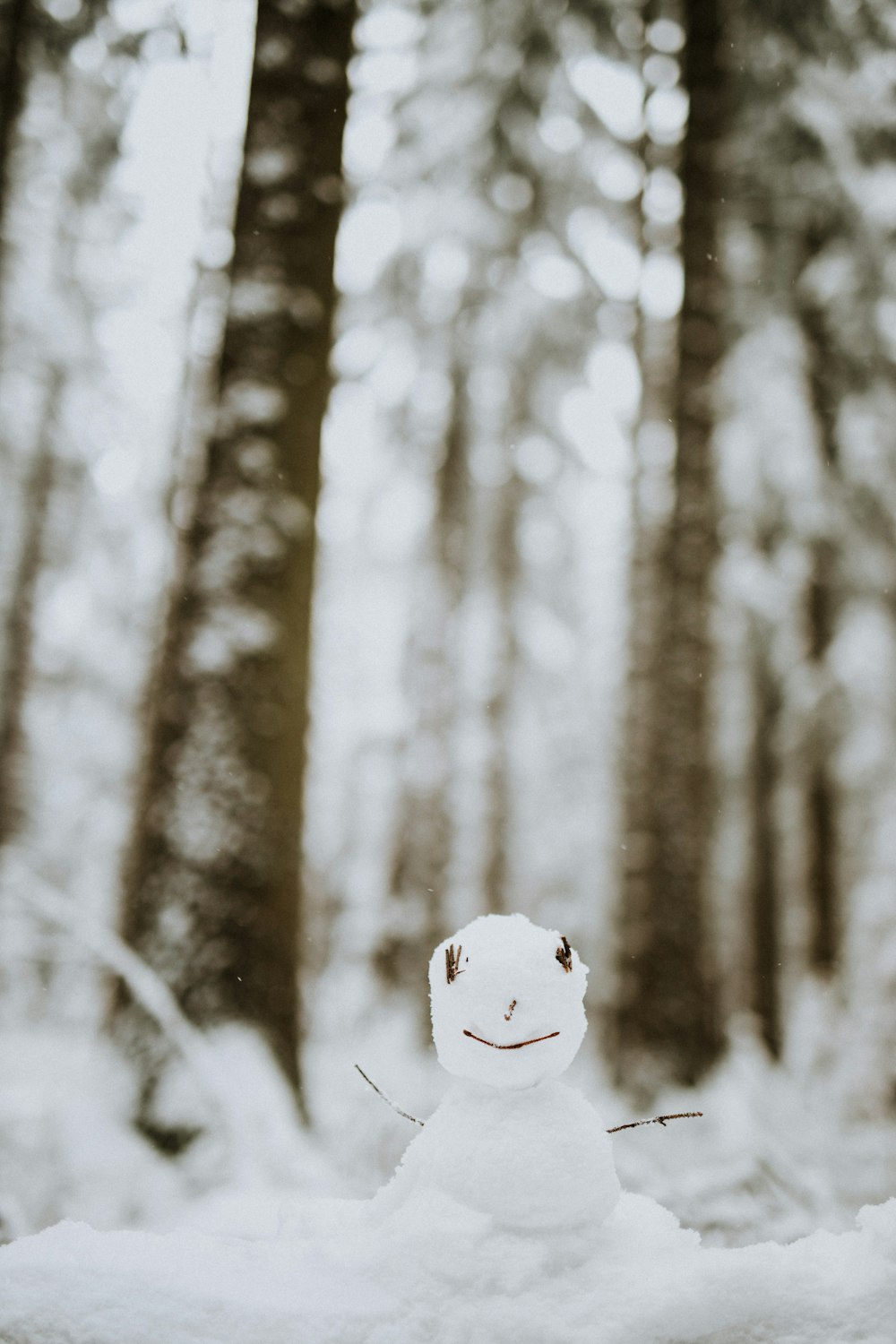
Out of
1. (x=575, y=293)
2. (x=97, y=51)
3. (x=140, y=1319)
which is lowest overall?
(x=140, y=1319)

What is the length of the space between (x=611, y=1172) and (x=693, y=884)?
9.16 feet

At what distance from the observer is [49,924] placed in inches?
190

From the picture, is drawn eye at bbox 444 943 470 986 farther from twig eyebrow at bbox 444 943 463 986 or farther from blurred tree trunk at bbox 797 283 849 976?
blurred tree trunk at bbox 797 283 849 976

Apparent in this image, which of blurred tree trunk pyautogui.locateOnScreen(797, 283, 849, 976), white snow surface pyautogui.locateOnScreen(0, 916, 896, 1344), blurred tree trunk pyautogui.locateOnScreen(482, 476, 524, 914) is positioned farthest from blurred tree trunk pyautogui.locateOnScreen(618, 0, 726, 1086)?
white snow surface pyautogui.locateOnScreen(0, 916, 896, 1344)

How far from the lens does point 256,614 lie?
9.53 ft

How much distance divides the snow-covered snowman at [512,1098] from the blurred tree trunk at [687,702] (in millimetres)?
2618

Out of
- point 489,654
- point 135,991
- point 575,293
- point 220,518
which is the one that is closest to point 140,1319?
point 135,991

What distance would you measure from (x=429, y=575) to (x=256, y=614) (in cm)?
323

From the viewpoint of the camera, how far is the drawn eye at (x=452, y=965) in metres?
1.26

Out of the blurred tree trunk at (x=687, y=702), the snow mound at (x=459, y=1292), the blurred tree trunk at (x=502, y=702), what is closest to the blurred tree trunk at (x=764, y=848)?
the blurred tree trunk at (x=687, y=702)

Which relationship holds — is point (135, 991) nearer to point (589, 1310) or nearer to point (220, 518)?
point (220, 518)

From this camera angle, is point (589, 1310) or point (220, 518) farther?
point (220, 518)

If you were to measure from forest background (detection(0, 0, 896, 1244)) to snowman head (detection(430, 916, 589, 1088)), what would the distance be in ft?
1.93

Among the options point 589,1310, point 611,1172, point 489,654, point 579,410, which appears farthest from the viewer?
point 489,654
